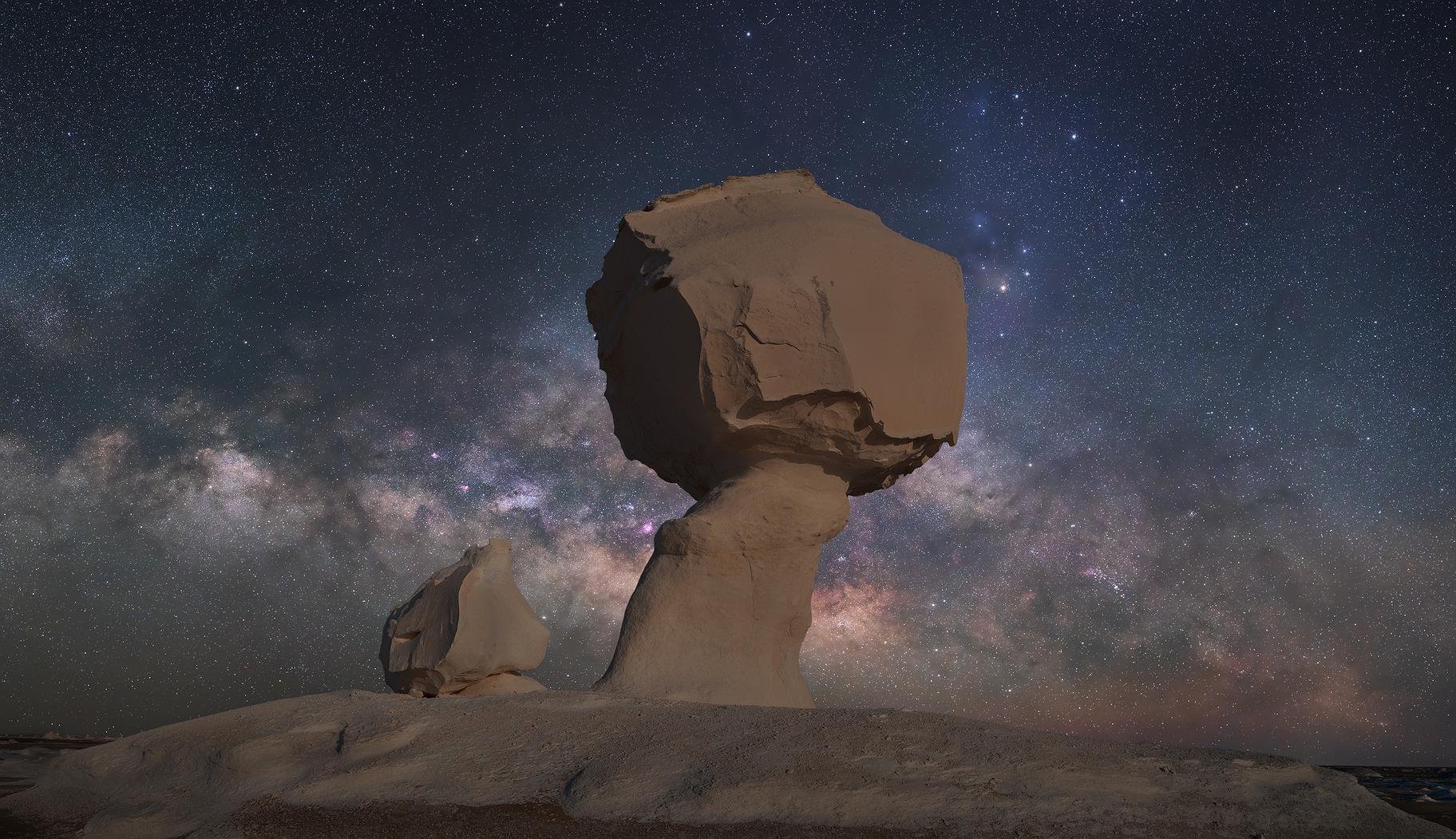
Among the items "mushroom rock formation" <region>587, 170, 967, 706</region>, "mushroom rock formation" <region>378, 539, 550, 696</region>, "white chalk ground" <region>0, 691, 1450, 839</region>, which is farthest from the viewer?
"mushroom rock formation" <region>378, 539, 550, 696</region>

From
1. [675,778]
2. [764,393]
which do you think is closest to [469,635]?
[764,393]

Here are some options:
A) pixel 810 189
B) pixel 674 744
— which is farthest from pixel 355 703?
pixel 810 189

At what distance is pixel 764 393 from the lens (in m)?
8.59

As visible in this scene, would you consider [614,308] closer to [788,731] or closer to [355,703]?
[355,703]

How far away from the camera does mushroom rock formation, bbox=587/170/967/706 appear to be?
848 cm

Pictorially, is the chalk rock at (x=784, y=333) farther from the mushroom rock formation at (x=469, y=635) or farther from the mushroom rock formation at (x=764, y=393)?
the mushroom rock formation at (x=469, y=635)

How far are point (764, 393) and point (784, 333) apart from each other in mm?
559

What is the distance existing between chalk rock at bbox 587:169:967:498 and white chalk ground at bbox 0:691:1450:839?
333 cm

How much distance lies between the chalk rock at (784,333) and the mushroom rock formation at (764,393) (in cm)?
2

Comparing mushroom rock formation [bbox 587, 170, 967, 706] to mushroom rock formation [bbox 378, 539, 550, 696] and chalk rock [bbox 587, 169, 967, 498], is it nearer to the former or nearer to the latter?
chalk rock [bbox 587, 169, 967, 498]

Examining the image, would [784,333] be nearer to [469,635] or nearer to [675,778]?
[469,635]

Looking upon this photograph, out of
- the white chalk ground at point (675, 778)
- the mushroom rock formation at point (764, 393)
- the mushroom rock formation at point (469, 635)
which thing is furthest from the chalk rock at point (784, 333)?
the white chalk ground at point (675, 778)

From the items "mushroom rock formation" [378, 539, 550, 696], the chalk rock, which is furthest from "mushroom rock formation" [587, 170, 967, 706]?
"mushroom rock formation" [378, 539, 550, 696]

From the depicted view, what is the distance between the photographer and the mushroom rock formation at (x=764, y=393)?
334 inches
